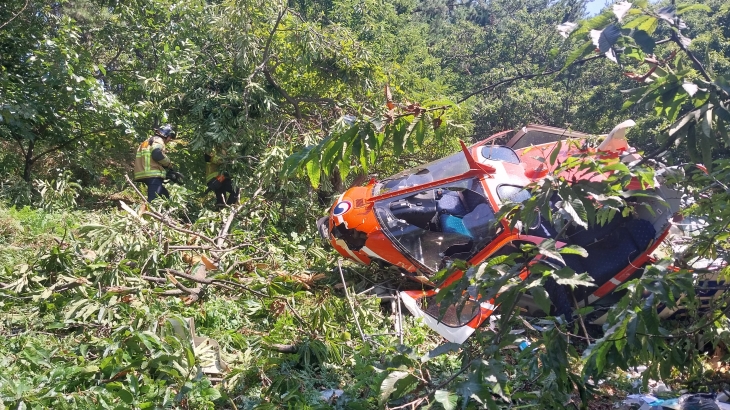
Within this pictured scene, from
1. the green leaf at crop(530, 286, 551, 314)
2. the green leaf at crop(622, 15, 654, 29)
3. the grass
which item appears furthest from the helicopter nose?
the green leaf at crop(622, 15, 654, 29)

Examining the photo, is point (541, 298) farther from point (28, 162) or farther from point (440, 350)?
point (28, 162)

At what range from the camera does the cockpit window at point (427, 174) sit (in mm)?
4809

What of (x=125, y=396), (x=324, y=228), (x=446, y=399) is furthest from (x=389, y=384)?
(x=324, y=228)

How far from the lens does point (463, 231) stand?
15.3 feet

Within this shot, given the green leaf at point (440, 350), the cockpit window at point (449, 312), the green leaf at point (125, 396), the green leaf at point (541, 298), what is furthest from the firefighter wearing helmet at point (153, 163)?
the green leaf at point (541, 298)

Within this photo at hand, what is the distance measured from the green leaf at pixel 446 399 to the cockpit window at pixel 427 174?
2.74 metres

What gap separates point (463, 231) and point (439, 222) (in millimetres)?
290

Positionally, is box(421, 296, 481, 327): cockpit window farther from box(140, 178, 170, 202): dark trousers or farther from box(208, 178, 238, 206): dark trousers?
box(140, 178, 170, 202): dark trousers

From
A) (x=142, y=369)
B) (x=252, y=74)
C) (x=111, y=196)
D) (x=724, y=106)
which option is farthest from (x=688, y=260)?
(x=111, y=196)

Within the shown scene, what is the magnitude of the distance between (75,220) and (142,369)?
372cm

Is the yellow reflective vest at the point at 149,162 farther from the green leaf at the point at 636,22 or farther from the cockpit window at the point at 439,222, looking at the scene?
the green leaf at the point at 636,22

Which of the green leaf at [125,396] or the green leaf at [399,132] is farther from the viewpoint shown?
the green leaf at [125,396]

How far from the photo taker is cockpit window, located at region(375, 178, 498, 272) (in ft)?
15.0

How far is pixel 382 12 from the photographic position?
596 inches
